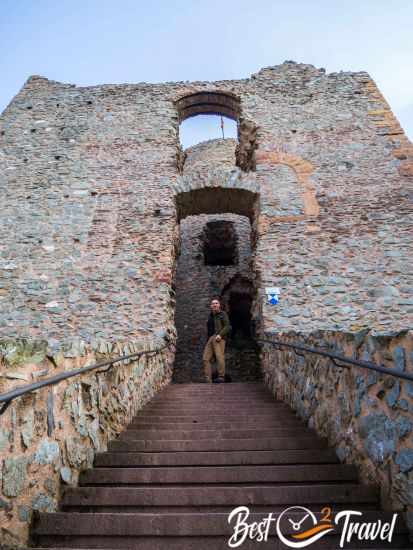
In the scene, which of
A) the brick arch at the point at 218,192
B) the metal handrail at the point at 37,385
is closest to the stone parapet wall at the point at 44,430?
the metal handrail at the point at 37,385

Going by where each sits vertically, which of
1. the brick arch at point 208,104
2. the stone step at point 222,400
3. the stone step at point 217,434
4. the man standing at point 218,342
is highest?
the brick arch at point 208,104

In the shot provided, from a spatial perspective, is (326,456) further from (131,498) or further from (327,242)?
(327,242)

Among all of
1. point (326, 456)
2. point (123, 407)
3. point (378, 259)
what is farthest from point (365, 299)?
point (123, 407)

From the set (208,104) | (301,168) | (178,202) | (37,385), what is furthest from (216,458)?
(208,104)

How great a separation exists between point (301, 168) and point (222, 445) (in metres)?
5.92

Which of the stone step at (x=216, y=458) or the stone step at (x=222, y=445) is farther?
the stone step at (x=222, y=445)

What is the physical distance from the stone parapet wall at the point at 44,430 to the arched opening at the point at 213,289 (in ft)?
23.7

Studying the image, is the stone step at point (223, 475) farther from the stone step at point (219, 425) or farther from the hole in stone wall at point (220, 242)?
the hole in stone wall at point (220, 242)

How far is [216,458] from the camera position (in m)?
2.54

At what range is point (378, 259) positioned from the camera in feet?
20.0

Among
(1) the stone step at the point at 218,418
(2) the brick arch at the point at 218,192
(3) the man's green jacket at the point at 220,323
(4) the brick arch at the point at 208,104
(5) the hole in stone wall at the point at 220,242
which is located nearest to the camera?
(1) the stone step at the point at 218,418

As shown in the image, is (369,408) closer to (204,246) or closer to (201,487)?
(201,487)

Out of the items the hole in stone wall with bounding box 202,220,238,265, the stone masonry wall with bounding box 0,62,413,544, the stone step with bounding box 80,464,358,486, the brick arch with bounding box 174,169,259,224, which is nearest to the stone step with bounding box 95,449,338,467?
the stone step with bounding box 80,464,358,486

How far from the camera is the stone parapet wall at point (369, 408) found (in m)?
1.81
